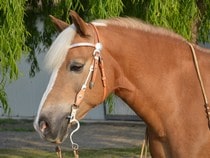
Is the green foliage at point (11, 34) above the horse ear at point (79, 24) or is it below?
below

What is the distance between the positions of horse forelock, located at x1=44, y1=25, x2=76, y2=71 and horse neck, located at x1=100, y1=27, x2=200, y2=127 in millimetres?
230

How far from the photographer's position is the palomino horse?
10.3 ft

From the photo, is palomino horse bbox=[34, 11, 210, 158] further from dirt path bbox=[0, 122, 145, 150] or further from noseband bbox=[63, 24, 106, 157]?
dirt path bbox=[0, 122, 145, 150]

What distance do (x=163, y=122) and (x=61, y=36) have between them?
843 millimetres

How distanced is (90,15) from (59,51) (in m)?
3.03

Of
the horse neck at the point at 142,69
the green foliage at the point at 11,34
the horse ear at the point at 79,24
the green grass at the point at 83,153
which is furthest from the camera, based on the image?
the green grass at the point at 83,153

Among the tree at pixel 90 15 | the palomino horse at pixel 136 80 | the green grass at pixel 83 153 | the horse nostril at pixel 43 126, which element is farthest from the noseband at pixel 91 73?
the green grass at pixel 83 153

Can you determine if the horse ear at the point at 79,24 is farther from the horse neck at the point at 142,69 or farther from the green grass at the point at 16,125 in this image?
the green grass at the point at 16,125

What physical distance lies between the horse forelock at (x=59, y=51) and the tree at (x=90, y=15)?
8.27 ft

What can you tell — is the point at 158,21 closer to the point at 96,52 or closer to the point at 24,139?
the point at 96,52

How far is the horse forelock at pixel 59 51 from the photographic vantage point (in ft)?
10.2

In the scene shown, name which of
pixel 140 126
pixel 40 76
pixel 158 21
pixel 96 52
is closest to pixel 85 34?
pixel 96 52

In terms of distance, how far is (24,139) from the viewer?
12383mm

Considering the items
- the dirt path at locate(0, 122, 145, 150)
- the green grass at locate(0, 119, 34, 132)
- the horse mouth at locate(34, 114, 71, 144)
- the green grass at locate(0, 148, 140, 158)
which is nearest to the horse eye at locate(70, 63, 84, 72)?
the horse mouth at locate(34, 114, 71, 144)
